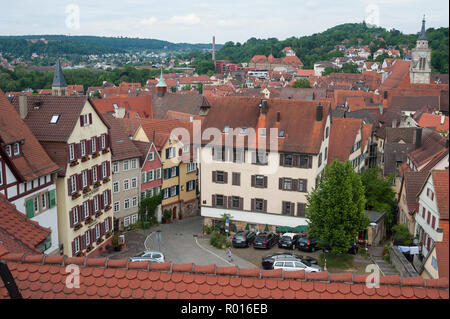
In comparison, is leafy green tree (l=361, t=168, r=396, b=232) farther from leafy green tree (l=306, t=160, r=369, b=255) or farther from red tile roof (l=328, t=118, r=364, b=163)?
leafy green tree (l=306, t=160, r=369, b=255)

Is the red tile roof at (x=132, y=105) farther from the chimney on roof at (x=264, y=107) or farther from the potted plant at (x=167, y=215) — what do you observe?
the chimney on roof at (x=264, y=107)

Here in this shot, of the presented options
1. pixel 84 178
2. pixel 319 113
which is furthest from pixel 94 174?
pixel 319 113

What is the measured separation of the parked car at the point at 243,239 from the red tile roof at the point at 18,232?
22377mm

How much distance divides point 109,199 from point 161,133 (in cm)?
1217

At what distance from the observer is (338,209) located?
3469 centimetres

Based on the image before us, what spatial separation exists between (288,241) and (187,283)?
29982 mm

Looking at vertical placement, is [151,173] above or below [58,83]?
below

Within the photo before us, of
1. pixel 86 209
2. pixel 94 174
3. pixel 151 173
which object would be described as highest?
pixel 94 174

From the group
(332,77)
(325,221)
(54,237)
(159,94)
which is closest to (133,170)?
(54,237)

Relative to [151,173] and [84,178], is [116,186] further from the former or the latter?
[84,178]

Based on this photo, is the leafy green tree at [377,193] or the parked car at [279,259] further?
the leafy green tree at [377,193]

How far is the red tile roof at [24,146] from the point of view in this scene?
27922 millimetres

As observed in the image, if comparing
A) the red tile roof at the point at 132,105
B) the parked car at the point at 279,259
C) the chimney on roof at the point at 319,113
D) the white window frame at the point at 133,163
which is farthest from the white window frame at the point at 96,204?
the red tile roof at the point at 132,105
